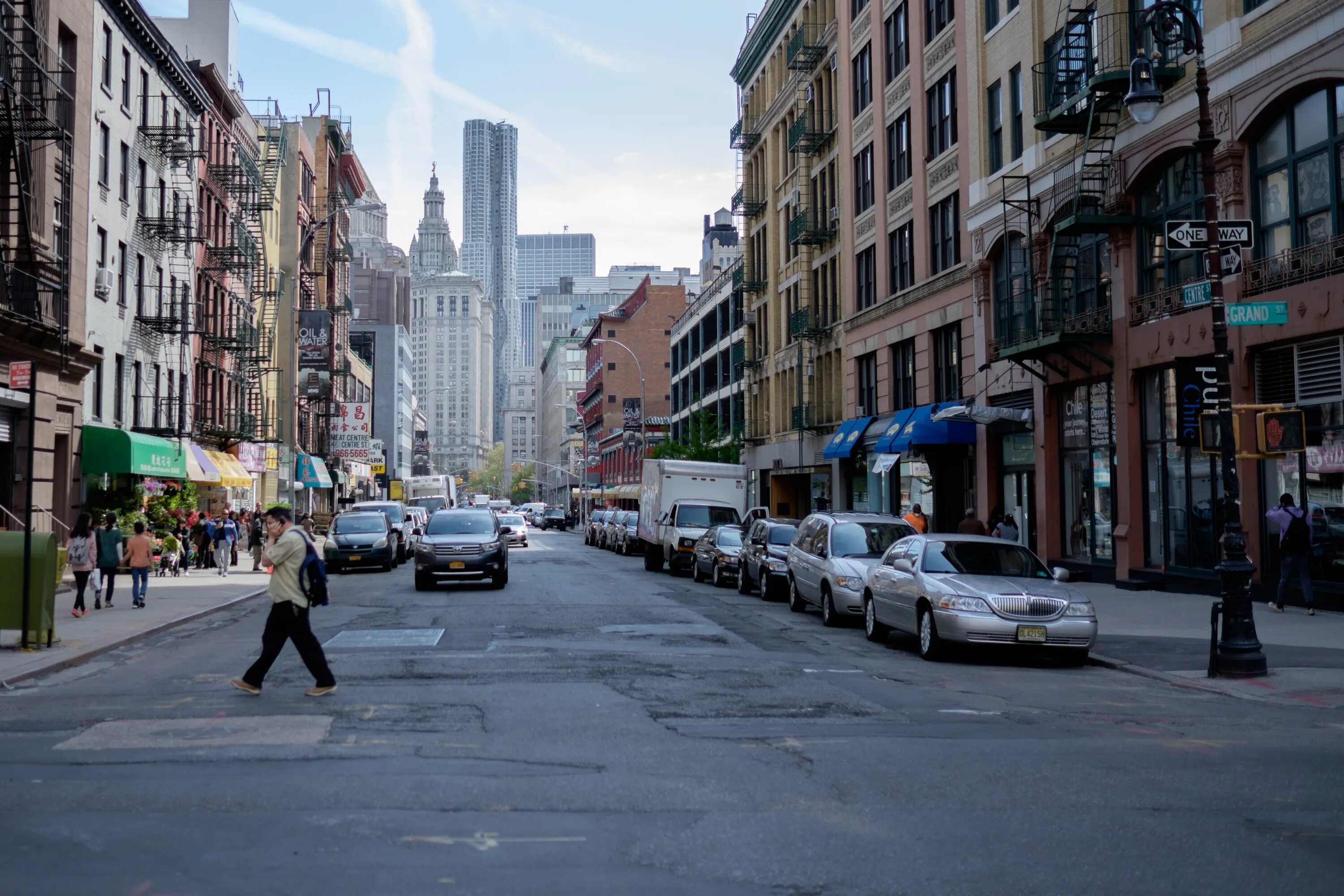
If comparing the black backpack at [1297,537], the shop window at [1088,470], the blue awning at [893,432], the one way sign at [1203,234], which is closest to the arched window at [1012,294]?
the shop window at [1088,470]

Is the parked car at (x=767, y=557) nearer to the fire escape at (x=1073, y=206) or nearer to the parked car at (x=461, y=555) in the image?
the parked car at (x=461, y=555)

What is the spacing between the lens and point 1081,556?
28.2 m

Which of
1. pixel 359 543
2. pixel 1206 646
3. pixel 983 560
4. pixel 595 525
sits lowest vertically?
pixel 1206 646

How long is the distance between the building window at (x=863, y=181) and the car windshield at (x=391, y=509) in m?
19.1

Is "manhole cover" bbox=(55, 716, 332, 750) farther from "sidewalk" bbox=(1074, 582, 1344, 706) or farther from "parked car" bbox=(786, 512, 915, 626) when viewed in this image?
"parked car" bbox=(786, 512, 915, 626)

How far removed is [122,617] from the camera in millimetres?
20688

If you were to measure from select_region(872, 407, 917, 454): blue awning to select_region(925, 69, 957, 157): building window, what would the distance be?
7.55m

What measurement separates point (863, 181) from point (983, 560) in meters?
29.1

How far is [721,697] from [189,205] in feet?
114

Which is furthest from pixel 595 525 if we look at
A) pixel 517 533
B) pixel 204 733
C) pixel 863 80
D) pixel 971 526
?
pixel 204 733

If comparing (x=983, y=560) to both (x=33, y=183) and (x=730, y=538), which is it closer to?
(x=730, y=538)

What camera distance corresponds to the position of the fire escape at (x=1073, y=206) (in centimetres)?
2495

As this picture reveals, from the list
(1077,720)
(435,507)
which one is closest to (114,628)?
(1077,720)

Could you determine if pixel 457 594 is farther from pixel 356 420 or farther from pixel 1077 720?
pixel 356 420
